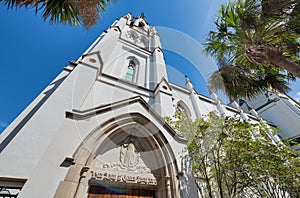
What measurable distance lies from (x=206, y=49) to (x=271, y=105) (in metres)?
23.5

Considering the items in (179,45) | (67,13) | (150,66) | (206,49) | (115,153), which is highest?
(150,66)

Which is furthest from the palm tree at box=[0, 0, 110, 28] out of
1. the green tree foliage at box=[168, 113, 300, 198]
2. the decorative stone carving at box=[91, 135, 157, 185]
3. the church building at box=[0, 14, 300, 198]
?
the green tree foliage at box=[168, 113, 300, 198]

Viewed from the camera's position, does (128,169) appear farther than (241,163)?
No

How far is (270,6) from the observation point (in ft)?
14.0

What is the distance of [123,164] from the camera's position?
4320 mm

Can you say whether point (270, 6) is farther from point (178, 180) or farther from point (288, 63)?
point (178, 180)

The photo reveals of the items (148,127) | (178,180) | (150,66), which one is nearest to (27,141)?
(148,127)

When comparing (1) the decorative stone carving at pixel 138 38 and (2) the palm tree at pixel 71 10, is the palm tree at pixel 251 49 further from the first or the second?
(1) the decorative stone carving at pixel 138 38

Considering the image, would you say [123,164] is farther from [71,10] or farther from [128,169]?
[71,10]

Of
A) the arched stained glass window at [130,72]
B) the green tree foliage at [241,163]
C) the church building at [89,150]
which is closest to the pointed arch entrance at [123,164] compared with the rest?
the church building at [89,150]

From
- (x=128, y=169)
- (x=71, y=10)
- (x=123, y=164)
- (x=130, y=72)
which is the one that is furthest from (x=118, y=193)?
(x=130, y=72)

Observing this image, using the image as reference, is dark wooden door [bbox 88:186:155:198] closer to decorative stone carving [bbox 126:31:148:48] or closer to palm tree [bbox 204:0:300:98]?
palm tree [bbox 204:0:300:98]

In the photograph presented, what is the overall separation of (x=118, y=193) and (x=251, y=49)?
707cm

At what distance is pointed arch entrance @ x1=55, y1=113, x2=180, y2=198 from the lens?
346 cm
